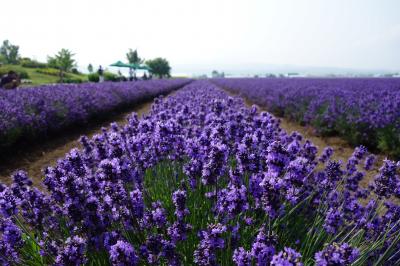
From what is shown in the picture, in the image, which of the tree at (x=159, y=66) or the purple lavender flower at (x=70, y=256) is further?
the tree at (x=159, y=66)

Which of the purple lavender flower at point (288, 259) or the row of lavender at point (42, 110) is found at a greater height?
the purple lavender flower at point (288, 259)

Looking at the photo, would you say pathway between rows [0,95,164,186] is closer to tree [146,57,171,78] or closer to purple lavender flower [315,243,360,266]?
purple lavender flower [315,243,360,266]

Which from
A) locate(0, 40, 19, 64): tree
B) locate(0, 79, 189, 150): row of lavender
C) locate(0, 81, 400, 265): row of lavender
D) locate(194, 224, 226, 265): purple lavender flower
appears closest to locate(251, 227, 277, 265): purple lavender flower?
locate(0, 81, 400, 265): row of lavender

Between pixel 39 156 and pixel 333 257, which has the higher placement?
pixel 333 257

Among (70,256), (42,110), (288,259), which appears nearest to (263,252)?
(288,259)

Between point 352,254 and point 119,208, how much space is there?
158 centimetres

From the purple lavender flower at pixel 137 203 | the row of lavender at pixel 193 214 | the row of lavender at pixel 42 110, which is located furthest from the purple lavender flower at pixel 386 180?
the row of lavender at pixel 42 110

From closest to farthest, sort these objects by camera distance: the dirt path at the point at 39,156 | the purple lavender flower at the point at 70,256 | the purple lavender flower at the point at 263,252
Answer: the purple lavender flower at the point at 263,252 < the purple lavender flower at the point at 70,256 < the dirt path at the point at 39,156

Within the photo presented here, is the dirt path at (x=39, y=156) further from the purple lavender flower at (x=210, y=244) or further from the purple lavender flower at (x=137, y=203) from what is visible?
the purple lavender flower at (x=210, y=244)

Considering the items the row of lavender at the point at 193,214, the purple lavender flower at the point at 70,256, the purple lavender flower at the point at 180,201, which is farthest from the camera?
the purple lavender flower at the point at 180,201

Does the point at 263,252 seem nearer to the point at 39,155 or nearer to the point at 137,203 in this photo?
the point at 137,203

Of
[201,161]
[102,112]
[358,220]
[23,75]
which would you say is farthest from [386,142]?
[23,75]

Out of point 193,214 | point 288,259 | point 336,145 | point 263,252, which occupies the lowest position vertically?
point 336,145

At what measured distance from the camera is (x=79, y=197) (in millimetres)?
2361
